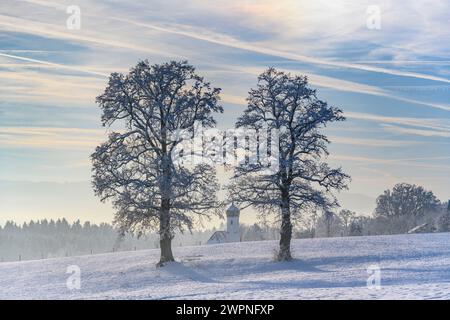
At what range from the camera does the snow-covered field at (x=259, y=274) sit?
21.8 m

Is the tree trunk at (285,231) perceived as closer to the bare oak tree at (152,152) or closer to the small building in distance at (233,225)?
the bare oak tree at (152,152)

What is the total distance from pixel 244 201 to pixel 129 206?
7.40m

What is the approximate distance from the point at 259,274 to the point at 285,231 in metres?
5.61

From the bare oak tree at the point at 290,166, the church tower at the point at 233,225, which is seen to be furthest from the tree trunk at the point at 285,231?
the church tower at the point at 233,225

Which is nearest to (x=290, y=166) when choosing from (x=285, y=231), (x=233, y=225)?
(x=285, y=231)

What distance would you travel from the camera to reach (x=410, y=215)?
343ft

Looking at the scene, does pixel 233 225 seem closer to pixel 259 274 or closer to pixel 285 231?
pixel 285 231

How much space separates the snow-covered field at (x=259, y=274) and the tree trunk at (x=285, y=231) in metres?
0.91

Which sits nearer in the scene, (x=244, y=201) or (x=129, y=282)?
(x=129, y=282)
